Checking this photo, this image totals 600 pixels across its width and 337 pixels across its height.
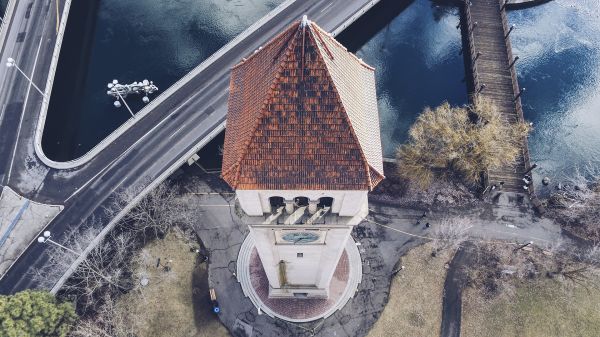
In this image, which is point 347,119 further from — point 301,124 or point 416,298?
point 416,298

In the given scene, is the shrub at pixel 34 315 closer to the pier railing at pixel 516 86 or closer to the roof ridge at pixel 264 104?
the roof ridge at pixel 264 104

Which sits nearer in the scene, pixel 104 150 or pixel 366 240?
pixel 366 240

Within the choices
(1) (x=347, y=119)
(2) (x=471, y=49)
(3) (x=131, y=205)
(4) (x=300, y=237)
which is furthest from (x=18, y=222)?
(2) (x=471, y=49)

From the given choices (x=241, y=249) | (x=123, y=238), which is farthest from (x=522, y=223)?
(x=123, y=238)

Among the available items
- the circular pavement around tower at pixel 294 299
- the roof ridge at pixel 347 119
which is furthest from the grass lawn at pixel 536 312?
the roof ridge at pixel 347 119

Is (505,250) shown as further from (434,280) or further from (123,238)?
(123,238)

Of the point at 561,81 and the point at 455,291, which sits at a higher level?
the point at 561,81
